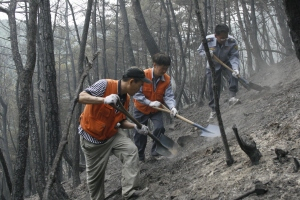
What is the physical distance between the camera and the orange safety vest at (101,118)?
4.46 meters

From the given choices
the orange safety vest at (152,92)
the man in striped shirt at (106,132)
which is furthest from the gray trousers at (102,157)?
the orange safety vest at (152,92)

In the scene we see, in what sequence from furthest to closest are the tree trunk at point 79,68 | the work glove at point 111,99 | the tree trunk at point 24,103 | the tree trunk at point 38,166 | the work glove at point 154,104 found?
the tree trunk at point 79,68, the tree trunk at point 38,166, the work glove at point 154,104, the tree trunk at point 24,103, the work glove at point 111,99

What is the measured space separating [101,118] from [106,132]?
0.22 metres

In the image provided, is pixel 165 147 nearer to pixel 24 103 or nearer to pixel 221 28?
pixel 24 103

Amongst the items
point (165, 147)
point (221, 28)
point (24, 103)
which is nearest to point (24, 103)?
point (24, 103)

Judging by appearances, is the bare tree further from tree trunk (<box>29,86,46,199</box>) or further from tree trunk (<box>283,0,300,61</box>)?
tree trunk (<box>283,0,300,61</box>)

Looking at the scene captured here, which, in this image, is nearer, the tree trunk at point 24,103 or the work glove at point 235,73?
the tree trunk at point 24,103

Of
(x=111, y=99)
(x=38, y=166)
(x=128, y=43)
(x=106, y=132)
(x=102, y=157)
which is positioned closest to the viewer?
(x=111, y=99)

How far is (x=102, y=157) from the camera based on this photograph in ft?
15.6

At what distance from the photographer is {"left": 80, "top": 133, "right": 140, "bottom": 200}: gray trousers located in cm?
455

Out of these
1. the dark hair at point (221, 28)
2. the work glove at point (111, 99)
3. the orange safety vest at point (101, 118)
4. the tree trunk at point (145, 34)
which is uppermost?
the tree trunk at point (145, 34)

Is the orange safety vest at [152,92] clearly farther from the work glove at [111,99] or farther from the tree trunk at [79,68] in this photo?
the work glove at [111,99]

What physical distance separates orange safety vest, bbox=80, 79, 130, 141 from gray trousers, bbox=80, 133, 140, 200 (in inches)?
6.6

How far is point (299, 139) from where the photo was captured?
3756 mm
